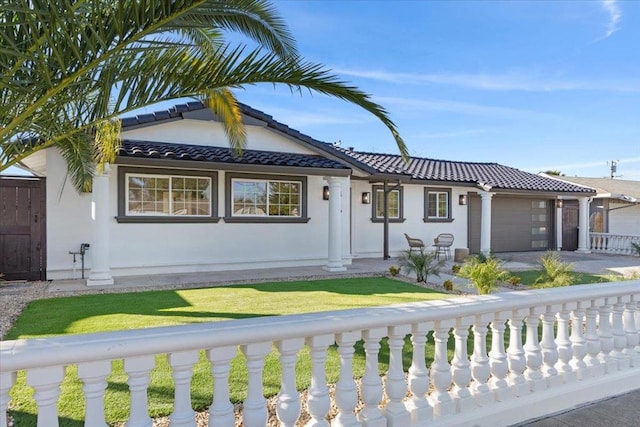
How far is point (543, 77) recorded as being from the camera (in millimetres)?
15273

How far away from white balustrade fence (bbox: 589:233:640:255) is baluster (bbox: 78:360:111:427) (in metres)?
22.7

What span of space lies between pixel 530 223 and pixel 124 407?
2038cm

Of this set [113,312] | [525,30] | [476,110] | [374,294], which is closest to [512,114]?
[476,110]

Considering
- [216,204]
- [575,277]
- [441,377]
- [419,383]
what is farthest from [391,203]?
[419,383]

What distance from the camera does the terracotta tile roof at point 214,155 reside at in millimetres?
10000

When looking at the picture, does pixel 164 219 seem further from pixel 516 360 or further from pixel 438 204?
pixel 438 204

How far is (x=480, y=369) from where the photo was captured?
2850 mm

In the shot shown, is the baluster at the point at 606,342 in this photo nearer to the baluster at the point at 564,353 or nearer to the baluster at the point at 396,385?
the baluster at the point at 564,353

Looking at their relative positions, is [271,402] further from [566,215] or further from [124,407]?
[566,215]

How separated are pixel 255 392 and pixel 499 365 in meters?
1.85

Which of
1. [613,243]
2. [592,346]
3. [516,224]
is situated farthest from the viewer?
[613,243]

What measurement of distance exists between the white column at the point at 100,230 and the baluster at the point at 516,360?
9206mm

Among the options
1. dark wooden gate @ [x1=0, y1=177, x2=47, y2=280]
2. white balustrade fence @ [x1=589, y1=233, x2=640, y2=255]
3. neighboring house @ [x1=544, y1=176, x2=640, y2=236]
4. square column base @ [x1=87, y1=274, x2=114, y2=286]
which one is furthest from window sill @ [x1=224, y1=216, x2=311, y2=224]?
neighboring house @ [x1=544, y1=176, x2=640, y2=236]

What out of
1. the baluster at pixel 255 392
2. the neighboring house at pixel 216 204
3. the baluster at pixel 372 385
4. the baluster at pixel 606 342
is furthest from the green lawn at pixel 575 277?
the baluster at pixel 255 392
